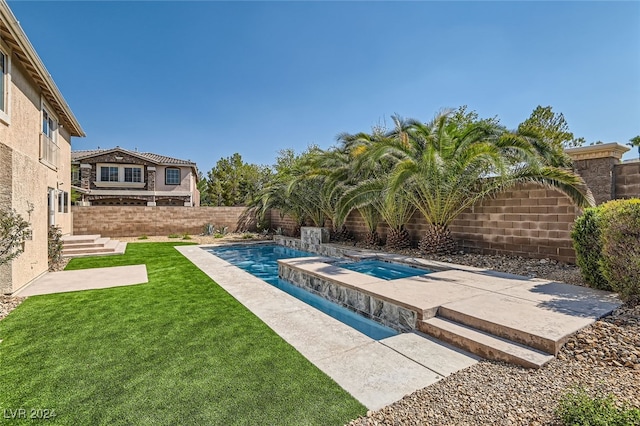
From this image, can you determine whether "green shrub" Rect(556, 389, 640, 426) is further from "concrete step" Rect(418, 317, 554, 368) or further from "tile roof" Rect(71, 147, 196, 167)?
"tile roof" Rect(71, 147, 196, 167)

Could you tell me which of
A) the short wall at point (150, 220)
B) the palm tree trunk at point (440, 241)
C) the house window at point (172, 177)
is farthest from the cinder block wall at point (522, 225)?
the house window at point (172, 177)

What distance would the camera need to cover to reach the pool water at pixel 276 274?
254 inches

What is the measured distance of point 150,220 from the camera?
79.3 feet

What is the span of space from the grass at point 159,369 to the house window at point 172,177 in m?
34.6

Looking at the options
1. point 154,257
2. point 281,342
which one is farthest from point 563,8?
point 154,257

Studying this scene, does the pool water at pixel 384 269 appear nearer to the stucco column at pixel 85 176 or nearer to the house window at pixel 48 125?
the house window at pixel 48 125

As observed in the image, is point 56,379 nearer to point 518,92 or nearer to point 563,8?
point 563,8

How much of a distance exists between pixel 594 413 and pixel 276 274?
34.1 feet

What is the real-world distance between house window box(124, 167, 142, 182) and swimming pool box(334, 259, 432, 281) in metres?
34.3

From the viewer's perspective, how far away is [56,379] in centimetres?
375

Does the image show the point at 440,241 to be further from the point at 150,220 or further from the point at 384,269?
the point at 150,220

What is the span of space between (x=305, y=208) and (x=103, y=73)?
48.2ft

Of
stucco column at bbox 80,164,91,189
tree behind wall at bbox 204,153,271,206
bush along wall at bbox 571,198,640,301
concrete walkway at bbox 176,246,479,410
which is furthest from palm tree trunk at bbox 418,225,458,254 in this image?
stucco column at bbox 80,164,91,189

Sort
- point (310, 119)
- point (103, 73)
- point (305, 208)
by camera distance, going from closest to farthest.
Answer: point (103, 73)
point (305, 208)
point (310, 119)
